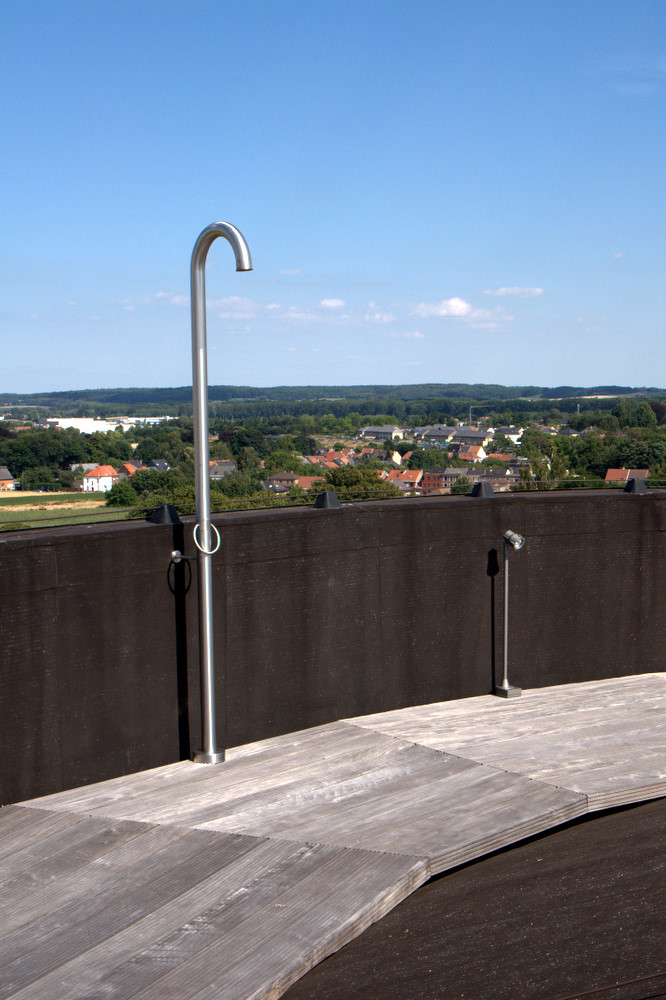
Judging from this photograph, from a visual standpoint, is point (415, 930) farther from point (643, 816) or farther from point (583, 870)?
point (643, 816)

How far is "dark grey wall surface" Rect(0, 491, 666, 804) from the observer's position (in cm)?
464

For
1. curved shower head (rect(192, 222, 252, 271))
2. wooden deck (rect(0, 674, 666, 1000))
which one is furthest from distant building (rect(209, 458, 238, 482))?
wooden deck (rect(0, 674, 666, 1000))

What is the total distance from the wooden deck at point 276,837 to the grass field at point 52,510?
1.48m

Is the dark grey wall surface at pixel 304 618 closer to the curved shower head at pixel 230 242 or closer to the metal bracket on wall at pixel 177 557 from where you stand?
the metal bracket on wall at pixel 177 557

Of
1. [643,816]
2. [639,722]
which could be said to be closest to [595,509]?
[639,722]

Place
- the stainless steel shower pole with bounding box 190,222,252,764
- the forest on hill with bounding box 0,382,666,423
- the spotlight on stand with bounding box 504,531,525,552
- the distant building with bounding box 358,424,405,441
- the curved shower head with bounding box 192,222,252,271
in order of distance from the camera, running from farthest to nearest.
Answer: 1. the distant building with bounding box 358,424,405,441
2. the forest on hill with bounding box 0,382,666,423
3. the spotlight on stand with bounding box 504,531,525,552
4. the stainless steel shower pole with bounding box 190,222,252,764
5. the curved shower head with bounding box 192,222,252,271

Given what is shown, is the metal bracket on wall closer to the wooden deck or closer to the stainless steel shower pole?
the stainless steel shower pole

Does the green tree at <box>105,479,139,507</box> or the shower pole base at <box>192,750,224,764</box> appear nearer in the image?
the shower pole base at <box>192,750,224,764</box>

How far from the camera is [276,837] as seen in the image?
166 inches

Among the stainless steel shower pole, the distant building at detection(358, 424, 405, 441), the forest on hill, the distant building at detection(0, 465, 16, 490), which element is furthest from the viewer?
the distant building at detection(358, 424, 405, 441)

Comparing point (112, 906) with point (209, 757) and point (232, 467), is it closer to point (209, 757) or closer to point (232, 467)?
point (209, 757)

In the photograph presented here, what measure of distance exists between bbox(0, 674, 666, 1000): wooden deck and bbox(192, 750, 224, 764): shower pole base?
69 millimetres

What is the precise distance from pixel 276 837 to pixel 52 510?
2.59 metres

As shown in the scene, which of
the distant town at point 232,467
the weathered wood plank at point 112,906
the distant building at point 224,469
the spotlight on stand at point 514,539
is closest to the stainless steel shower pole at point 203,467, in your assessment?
the distant town at point 232,467
